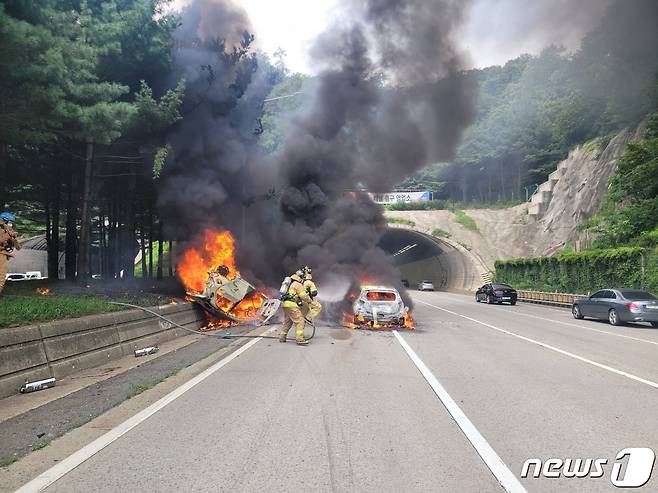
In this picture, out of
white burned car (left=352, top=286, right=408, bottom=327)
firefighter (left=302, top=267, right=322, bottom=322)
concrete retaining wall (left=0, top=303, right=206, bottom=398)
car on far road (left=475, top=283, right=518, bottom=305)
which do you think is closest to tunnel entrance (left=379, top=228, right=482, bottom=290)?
car on far road (left=475, top=283, right=518, bottom=305)

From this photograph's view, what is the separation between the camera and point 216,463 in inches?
162

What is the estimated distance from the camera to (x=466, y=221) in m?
55.9

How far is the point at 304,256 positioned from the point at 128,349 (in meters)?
10.1

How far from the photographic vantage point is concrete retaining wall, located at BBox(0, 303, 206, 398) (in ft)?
21.6

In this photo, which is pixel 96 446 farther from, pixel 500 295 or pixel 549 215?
pixel 549 215

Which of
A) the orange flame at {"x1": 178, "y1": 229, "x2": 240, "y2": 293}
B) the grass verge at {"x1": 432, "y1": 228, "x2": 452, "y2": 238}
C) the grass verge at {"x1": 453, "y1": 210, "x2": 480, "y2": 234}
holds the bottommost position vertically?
the orange flame at {"x1": 178, "y1": 229, "x2": 240, "y2": 293}

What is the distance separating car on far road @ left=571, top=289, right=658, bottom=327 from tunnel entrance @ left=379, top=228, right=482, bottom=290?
30.3 m

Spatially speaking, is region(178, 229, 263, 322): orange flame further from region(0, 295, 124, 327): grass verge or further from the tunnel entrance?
the tunnel entrance

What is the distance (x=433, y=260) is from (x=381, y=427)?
190ft

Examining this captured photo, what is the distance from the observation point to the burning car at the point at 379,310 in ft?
50.5

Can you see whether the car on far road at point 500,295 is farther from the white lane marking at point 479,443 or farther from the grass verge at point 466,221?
the white lane marking at point 479,443

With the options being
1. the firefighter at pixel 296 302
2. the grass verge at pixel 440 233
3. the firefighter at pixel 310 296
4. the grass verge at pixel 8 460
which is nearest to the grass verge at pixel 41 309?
the grass verge at pixel 8 460

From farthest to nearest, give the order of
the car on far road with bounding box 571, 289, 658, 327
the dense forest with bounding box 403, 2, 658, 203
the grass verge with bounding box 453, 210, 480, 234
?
the grass verge with bounding box 453, 210, 480, 234 < the dense forest with bounding box 403, 2, 658, 203 < the car on far road with bounding box 571, 289, 658, 327

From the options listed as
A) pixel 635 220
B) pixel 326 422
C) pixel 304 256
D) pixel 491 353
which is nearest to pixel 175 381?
pixel 326 422
